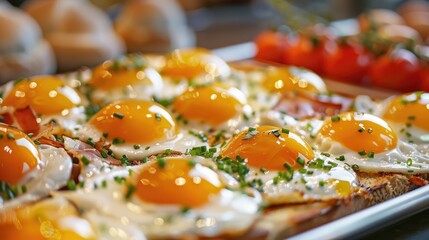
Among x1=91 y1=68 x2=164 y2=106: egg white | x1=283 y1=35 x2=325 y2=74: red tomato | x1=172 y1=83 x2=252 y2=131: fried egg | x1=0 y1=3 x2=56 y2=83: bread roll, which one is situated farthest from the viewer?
x1=0 y1=3 x2=56 y2=83: bread roll

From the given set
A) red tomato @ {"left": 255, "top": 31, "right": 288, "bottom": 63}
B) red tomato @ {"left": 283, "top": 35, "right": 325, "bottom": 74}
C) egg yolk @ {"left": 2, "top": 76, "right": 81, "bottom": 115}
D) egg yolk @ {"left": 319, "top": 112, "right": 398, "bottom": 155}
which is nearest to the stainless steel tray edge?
egg yolk @ {"left": 319, "top": 112, "right": 398, "bottom": 155}

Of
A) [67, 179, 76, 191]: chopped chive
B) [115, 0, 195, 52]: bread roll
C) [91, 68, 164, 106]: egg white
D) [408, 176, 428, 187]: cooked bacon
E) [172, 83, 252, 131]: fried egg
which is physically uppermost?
[67, 179, 76, 191]: chopped chive

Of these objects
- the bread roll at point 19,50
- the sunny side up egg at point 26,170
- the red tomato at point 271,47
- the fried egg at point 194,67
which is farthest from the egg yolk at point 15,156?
the red tomato at point 271,47

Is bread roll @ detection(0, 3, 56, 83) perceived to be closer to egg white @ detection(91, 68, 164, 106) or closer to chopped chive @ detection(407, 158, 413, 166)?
egg white @ detection(91, 68, 164, 106)

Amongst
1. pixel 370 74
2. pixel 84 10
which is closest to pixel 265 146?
pixel 370 74

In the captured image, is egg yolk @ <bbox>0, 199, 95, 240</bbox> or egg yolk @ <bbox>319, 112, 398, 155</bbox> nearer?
egg yolk @ <bbox>0, 199, 95, 240</bbox>

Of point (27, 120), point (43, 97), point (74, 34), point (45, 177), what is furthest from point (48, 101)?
point (74, 34)

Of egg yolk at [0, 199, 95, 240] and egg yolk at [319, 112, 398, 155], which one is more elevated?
egg yolk at [0, 199, 95, 240]
